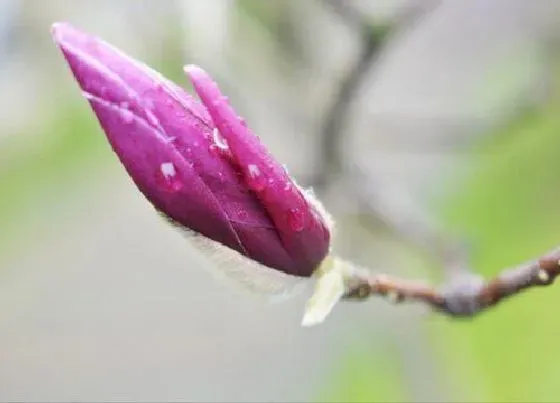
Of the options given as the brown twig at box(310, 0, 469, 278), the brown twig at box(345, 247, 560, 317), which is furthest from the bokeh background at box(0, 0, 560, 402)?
the brown twig at box(345, 247, 560, 317)

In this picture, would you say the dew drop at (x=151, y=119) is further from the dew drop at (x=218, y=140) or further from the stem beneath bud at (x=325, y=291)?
the stem beneath bud at (x=325, y=291)

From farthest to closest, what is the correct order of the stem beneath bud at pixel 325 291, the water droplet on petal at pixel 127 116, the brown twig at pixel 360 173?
1. the brown twig at pixel 360 173
2. the stem beneath bud at pixel 325 291
3. the water droplet on petal at pixel 127 116

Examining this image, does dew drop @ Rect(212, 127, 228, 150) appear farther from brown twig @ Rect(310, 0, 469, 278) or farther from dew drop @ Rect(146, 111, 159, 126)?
brown twig @ Rect(310, 0, 469, 278)

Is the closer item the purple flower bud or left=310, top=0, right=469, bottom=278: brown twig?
the purple flower bud

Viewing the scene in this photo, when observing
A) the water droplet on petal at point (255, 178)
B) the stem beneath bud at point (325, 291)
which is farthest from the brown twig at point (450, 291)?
the water droplet on petal at point (255, 178)

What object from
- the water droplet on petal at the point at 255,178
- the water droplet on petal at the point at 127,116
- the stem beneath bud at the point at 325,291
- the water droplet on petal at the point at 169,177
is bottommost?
the stem beneath bud at the point at 325,291

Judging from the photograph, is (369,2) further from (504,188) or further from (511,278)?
(511,278)

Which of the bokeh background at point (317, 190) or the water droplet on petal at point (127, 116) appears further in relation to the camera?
the bokeh background at point (317, 190)
